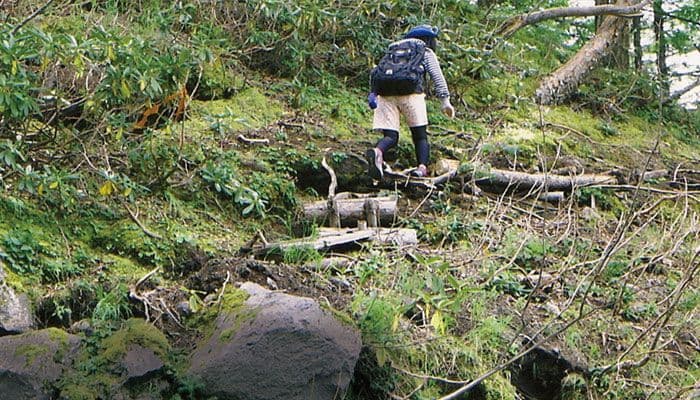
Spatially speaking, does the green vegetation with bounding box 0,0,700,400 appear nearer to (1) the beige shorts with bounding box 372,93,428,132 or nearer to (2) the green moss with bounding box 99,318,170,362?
(2) the green moss with bounding box 99,318,170,362

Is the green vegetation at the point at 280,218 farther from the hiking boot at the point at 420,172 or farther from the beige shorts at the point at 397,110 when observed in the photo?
the beige shorts at the point at 397,110

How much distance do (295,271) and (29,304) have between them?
70.9 inches

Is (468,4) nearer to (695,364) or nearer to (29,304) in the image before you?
(695,364)

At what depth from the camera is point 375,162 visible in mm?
8430

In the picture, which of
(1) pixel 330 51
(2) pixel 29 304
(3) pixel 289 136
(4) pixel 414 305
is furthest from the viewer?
(1) pixel 330 51

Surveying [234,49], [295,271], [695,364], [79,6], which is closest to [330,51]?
[234,49]

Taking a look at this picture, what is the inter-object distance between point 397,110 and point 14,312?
4651mm

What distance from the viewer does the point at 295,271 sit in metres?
6.36

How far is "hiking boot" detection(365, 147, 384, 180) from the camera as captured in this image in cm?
843

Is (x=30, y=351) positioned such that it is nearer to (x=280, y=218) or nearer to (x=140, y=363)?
(x=140, y=363)

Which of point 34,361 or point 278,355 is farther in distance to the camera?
point 278,355

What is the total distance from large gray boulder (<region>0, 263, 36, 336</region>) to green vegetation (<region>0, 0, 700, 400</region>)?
0.12m

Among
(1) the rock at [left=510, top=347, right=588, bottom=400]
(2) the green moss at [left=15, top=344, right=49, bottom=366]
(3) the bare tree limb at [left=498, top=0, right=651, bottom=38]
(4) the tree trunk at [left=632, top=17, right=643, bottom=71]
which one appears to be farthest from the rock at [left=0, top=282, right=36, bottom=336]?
(4) the tree trunk at [left=632, top=17, right=643, bottom=71]

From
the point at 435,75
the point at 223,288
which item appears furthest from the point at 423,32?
the point at 223,288
